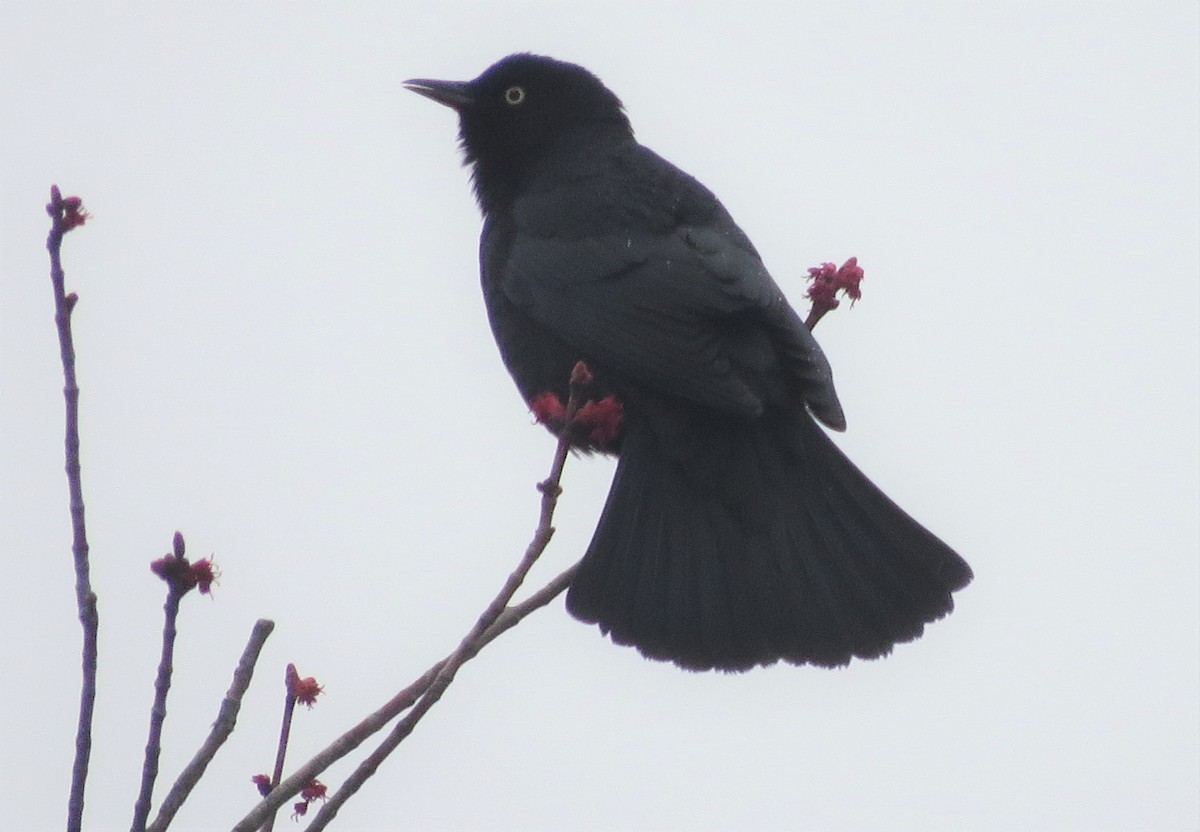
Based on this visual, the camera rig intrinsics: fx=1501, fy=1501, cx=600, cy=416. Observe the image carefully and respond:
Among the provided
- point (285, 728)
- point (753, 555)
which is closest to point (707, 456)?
point (753, 555)

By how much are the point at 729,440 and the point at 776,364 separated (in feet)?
0.97

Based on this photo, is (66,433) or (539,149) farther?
Result: (539,149)

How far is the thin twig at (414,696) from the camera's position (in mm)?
2412

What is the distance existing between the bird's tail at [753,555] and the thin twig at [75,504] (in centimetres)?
198

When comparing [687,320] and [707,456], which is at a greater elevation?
[687,320]

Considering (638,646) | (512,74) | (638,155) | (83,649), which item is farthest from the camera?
(512,74)

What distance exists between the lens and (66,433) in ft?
7.63

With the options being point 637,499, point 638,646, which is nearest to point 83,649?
point 638,646

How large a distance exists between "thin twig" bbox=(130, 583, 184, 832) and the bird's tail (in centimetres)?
185

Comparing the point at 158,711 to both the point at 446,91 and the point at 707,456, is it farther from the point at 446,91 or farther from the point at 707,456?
the point at 446,91

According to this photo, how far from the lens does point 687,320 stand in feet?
14.7

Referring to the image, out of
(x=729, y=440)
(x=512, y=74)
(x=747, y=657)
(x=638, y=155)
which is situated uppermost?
(x=512, y=74)

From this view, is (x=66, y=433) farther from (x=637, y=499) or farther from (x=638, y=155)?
(x=638, y=155)

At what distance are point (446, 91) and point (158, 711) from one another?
4367 millimetres
